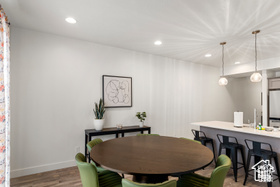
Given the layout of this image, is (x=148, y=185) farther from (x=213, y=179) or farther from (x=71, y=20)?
(x=71, y=20)

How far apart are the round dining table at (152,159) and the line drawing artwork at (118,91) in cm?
→ 185

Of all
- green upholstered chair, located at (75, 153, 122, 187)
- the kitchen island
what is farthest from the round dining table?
the kitchen island

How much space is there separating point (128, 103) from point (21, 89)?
7.24ft

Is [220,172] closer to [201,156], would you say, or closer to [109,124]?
[201,156]

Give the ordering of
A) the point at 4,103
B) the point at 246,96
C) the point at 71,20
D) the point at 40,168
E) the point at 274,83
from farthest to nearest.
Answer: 1. the point at 246,96
2. the point at 274,83
3. the point at 40,168
4. the point at 71,20
5. the point at 4,103

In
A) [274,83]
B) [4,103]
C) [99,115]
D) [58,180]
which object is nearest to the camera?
[4,103]

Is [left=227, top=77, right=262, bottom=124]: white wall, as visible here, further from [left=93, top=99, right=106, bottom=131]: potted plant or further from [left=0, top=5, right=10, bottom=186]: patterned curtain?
[left=0, top=5, right=10, bottom=186]: patterned curtain

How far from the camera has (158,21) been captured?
2.61 meters

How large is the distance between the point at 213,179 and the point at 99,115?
252 cm

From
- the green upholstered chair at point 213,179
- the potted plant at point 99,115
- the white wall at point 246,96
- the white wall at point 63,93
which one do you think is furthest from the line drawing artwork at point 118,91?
the white wall at point 246,96

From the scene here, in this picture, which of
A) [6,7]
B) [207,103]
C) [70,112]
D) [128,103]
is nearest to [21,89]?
[70,112]

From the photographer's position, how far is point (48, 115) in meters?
3.12

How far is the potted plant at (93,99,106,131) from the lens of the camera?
333 cm

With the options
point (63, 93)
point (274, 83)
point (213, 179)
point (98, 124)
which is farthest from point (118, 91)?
point (274, 83)
